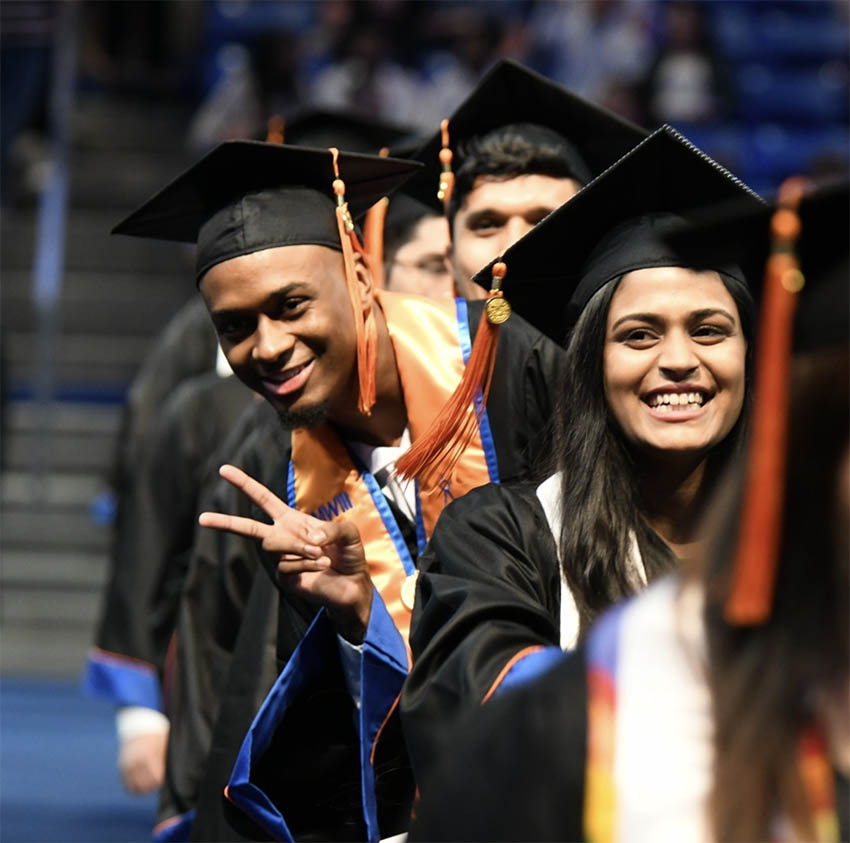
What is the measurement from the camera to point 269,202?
2967 millimetres

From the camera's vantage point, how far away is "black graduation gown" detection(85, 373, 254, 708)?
4219 mm

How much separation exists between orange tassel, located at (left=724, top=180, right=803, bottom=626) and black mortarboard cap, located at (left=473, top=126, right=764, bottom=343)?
0.91 metres

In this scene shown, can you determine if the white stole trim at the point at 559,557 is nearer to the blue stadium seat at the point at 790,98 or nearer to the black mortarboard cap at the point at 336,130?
the black mortarboard cap at the point at 336,130

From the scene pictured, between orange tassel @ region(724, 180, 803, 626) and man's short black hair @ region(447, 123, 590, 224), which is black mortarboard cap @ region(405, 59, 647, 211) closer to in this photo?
man's short black hair @ region(447, 123, 590, 224)

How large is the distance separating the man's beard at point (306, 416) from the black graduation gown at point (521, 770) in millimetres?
1395

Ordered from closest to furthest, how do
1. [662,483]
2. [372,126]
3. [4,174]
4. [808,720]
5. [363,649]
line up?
[808,720] → [662,483] → [363,649] → [372,126] → [4,174]

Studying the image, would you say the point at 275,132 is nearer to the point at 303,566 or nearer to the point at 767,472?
the point at 303,566

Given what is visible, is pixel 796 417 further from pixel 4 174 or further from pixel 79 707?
pixel 4 174

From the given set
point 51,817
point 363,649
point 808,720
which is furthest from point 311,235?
point 51,817

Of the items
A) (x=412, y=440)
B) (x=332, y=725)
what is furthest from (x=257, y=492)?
(x=332, y=725)

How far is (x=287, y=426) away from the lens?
9.30 ft

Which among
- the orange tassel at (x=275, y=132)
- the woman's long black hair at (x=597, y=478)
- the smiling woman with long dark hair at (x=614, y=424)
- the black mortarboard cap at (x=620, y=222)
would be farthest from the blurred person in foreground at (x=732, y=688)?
the orange tassel at (x=275, y=132)

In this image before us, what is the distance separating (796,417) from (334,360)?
152cm

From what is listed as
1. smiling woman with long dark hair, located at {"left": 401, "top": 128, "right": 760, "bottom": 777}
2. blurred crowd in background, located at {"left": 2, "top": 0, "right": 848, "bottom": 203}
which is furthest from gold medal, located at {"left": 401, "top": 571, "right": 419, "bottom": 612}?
blurred crowd in background, located at {"left": 2, "top": 0, "right": 848, "bottom": 203}
